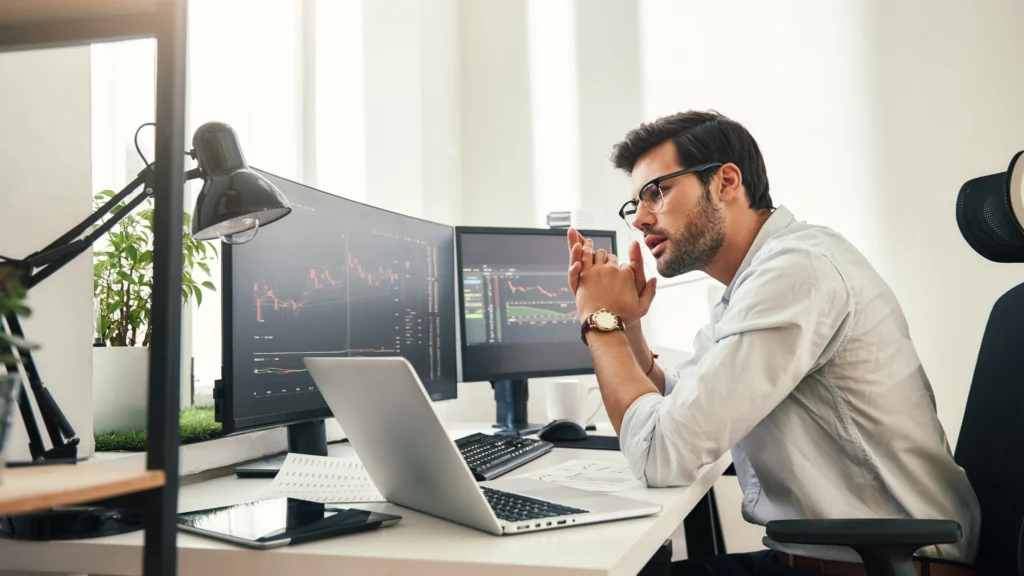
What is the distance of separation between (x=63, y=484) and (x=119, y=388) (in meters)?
0.91

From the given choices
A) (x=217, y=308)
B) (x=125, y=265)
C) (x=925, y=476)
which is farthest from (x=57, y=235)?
(x=925, y=476)

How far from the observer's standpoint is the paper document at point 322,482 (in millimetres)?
1050

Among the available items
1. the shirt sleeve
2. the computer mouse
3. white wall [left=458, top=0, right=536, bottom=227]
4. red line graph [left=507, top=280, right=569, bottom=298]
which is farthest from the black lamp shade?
white wall [left=458, top=0, right=536, bottom=227]

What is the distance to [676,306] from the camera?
8.23 feet

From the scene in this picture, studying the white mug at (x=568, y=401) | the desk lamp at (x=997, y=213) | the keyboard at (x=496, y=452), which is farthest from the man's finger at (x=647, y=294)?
the desk lamp at (x=997, y=213)

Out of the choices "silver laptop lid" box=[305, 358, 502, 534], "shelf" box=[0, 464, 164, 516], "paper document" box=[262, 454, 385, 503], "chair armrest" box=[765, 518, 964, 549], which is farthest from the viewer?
"paper document" box=[262, 454, 385, 503]

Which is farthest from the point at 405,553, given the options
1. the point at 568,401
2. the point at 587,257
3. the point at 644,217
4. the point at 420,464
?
the point at 568,401

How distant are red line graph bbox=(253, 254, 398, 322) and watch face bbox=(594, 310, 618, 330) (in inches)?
16.6

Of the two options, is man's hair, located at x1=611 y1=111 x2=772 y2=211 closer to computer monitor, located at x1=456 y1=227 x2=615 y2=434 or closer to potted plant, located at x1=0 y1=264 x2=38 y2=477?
computer monitor, located at x1=456 y1=227 x2=615 y2=434

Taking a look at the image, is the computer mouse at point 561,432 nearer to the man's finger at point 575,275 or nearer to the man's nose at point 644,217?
the man's finger at point 575,275

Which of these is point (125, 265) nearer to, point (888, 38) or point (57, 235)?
point (57, 235)

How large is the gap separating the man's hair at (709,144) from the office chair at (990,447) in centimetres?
43

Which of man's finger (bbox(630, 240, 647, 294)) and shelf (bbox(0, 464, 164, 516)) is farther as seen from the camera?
man's finger (bbox(630, 240, 647, 294))

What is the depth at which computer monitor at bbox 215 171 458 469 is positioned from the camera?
44.4 inches
